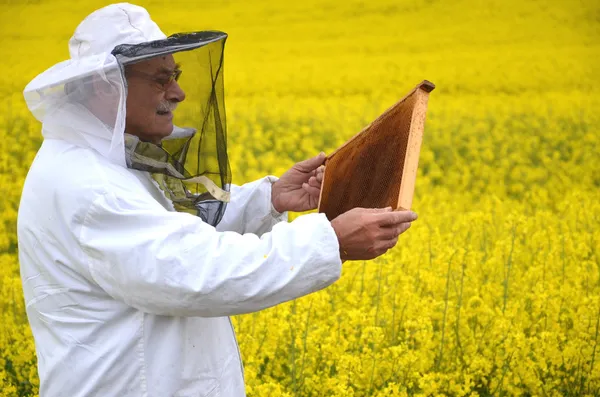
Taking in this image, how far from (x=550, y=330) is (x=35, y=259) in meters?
2.97

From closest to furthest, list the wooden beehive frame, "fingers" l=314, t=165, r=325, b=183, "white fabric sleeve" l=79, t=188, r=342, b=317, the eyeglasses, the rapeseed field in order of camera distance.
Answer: "white fabric sleeve" l=79, t=188, r=342, b=317 < the wooden beehive frame < the eyeglasses < "fingers" l=314, t=165, r=325, b=183 < the rapeseed field

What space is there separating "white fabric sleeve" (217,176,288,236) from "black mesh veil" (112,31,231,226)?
0.25 meters

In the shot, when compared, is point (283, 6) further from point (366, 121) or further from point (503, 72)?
point (503, 72)

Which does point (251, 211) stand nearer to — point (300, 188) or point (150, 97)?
point (300, 188)

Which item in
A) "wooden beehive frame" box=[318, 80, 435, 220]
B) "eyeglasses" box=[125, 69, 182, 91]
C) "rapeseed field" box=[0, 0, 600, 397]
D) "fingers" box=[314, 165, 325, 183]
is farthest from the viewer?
"rapeseed field" box=[0, 0, 600, 397]

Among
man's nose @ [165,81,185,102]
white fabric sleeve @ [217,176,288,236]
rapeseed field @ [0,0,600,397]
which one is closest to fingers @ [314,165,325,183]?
white fabric sleeve @ [217,176,288,236]

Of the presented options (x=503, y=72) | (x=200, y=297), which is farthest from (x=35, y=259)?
(x=503, y=72)

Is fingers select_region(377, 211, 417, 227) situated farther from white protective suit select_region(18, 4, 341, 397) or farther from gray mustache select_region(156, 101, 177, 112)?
gray mustache select_region(156, 101, 177, 112)

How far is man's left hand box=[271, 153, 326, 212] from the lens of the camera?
2.67m

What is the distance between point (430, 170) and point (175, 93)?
7440 mm

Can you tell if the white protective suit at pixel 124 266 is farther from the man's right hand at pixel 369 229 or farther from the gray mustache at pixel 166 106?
the gray mustache at pixel 166 106

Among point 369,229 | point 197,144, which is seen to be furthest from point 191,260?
point 197,144

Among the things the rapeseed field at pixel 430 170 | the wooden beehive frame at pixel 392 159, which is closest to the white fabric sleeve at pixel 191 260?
the wooden beehive frame at pixel 392 159

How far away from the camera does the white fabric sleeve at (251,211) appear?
8.79ft
